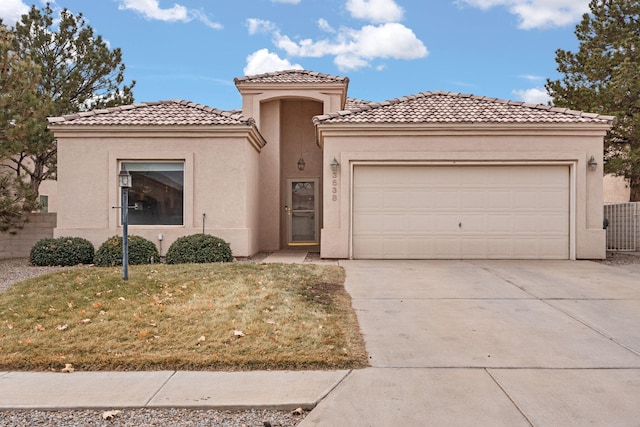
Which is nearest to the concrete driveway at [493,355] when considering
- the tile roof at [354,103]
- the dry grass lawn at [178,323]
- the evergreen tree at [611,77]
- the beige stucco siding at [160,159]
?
the dry grass lawn at [178,323]

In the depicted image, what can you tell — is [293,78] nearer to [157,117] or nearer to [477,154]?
[157,117]

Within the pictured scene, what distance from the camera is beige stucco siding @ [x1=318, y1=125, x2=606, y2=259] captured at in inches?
468

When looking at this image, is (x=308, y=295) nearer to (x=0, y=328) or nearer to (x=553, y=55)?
(x=0, y=328)

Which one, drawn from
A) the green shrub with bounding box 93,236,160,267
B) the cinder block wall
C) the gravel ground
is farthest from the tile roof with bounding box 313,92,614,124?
the gravel ground

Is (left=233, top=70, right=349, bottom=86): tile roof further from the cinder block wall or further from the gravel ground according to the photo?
the gravel ground

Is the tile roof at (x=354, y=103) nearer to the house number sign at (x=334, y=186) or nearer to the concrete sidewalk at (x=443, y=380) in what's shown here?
the house number sign at (x=334, y=186)

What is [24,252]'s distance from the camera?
13.3 meters

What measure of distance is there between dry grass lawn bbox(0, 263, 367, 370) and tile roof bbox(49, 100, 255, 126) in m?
4.95

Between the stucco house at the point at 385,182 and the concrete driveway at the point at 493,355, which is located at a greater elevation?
the stucco house at the point at 385,182

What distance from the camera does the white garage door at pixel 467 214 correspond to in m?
12.0

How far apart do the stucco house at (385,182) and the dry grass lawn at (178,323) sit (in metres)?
3.71

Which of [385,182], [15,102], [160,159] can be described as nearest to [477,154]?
[385,182]

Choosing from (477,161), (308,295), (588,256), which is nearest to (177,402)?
(308,295)

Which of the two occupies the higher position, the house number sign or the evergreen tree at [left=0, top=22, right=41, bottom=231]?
the evergreen tree at [left=0, top=22, right=41, bottom=231]
